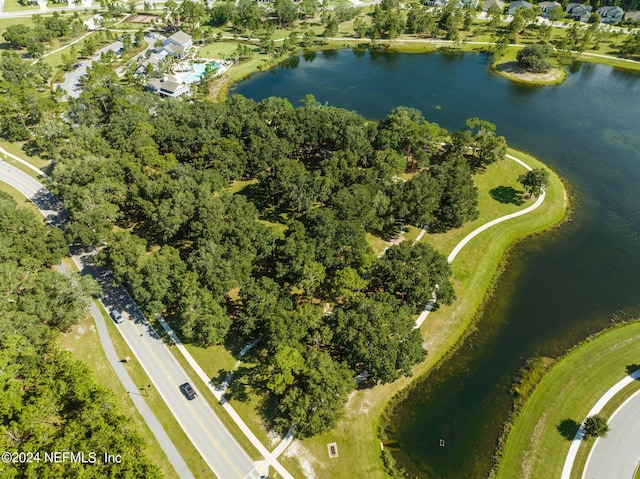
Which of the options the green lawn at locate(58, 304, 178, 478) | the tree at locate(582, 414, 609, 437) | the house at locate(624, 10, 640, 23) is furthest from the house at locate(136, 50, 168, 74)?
the house at locate(624, 10, 640, 23)

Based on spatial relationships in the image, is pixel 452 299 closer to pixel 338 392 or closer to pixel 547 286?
pixel 547 286

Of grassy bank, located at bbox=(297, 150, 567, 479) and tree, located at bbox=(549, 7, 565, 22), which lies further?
tree, located at bbox=(549, 7, 565, 22)

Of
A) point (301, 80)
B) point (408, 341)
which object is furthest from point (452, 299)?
point (301, 80)

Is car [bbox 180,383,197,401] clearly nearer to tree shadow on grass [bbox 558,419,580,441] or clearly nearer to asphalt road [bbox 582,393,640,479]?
tree shadow on grass [bbox 558,419,580,441]

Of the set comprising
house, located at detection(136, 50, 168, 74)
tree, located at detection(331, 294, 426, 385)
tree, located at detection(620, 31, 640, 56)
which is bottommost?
tree, located at detection(331, 294, 426, 385)

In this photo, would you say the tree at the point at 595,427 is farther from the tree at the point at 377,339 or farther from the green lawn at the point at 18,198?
the green lawn at the point at 18,198

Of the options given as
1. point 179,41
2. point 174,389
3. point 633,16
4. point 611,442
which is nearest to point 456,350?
point 611,442
